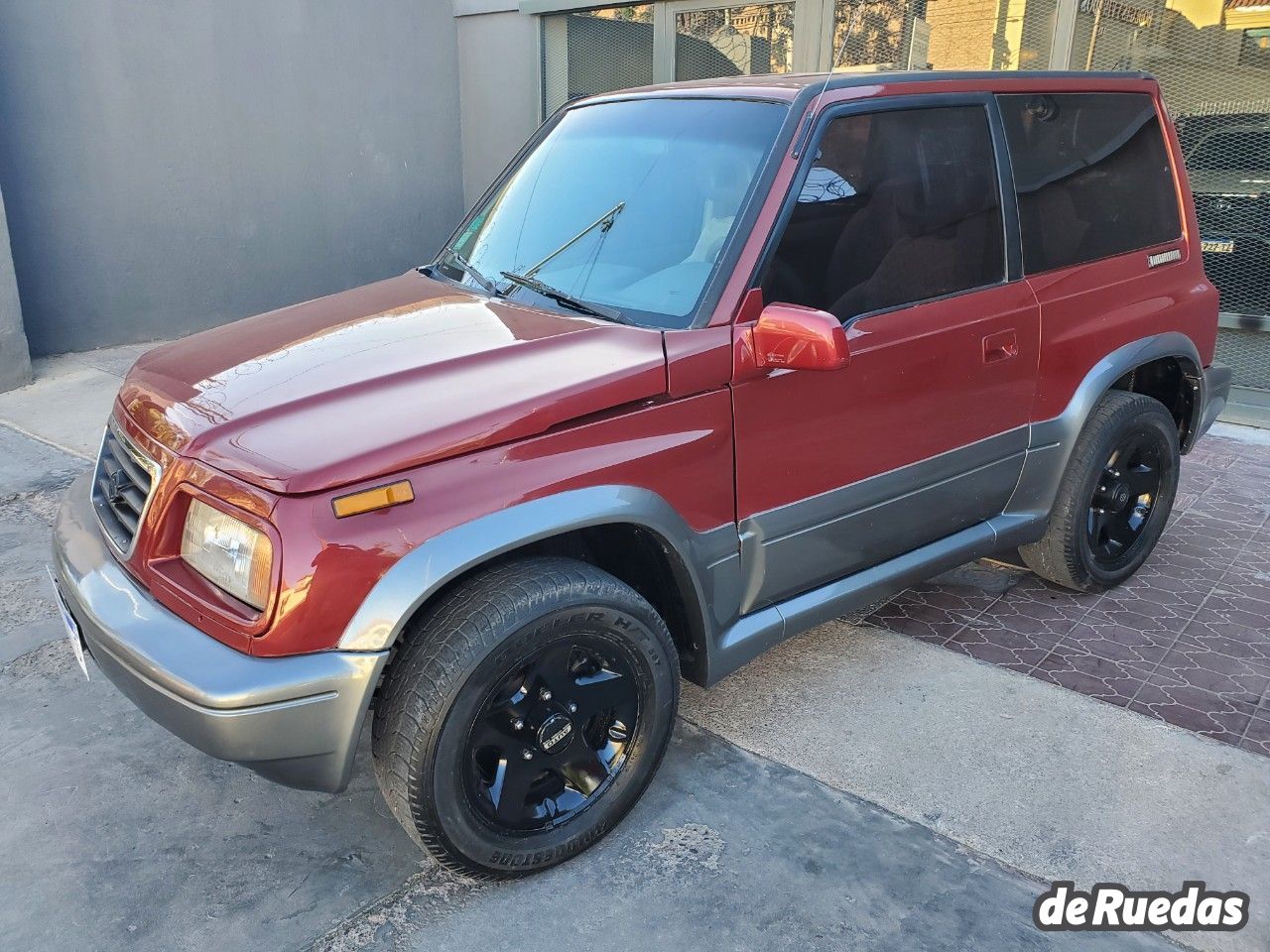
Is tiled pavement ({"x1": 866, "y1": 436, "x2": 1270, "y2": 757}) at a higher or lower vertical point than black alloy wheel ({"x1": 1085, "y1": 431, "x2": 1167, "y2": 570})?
lower

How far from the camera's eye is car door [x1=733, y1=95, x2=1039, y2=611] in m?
2.87

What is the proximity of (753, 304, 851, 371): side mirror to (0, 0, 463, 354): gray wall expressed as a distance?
6.81m

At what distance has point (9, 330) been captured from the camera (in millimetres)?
6961

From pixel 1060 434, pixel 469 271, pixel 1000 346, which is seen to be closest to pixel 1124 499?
pixel 1060 434

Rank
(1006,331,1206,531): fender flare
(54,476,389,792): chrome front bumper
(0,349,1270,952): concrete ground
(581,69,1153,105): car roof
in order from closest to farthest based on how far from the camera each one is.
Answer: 1. (54,476,389,792): chrome front bumper
2. (0,349,1270,952): concrete ground
3. (581,69,1153,105): car roof
4. (1006,331,1206,531): fender flare

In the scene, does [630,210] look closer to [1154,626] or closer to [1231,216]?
[1154,626]

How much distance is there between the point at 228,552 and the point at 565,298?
1.21 m

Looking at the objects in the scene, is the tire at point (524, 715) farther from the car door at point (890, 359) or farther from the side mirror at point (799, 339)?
the side mirror at point (799, 339)

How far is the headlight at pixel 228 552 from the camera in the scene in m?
2.19

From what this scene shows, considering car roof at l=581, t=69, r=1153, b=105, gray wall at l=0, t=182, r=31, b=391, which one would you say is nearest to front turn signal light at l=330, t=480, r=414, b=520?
car roof at l=581, t=69, r=1153, b=105

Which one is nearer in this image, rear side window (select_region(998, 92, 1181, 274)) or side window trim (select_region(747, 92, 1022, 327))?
side window trim (select_region(747, 92, 1022, 327))

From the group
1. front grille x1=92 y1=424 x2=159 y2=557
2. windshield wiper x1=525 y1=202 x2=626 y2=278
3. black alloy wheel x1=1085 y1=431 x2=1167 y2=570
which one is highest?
windshield wiper x1=525 y1=202 x2=626 y2=278

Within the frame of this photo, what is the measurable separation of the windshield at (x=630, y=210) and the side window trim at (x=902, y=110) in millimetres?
117

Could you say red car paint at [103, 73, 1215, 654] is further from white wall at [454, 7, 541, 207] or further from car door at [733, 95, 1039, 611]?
white wall at [454, 7, 541, 207]
